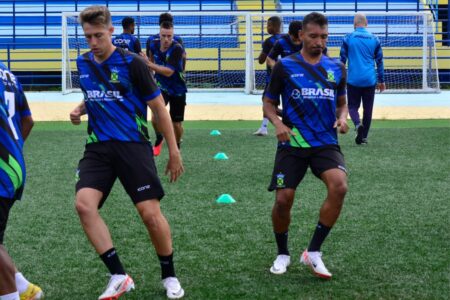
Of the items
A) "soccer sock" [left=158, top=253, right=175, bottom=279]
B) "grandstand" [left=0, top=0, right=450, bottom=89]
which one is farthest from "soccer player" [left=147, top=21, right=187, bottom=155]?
"grandstand" [left=0, top=0, right=450, bottom=89]

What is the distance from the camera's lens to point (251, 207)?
7742 millimetres

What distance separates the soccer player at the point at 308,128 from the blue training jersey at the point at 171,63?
217 inches

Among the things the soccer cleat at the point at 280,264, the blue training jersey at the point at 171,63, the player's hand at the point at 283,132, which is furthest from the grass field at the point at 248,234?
the blue training jersey at the point at 171,63

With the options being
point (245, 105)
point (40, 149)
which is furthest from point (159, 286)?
point (245, 105)

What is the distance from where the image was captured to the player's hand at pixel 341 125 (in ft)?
17.6

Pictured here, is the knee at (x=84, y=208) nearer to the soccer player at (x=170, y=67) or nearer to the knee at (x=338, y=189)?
the knee at (x=338, y=189)

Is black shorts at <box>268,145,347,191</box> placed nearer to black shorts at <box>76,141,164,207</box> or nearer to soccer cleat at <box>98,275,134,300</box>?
black shorts at <box>76,141,164,207</box>

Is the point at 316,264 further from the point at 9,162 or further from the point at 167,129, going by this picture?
the point at 9,162

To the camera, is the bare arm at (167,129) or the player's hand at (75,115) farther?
the player's hand at (75,115)

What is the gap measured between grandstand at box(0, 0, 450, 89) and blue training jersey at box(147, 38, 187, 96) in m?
9.04

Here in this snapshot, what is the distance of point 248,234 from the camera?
6.57 m

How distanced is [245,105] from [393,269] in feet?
44.1

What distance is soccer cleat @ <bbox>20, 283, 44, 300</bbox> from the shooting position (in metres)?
4.71

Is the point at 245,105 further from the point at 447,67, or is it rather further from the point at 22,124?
the point at 22,124
